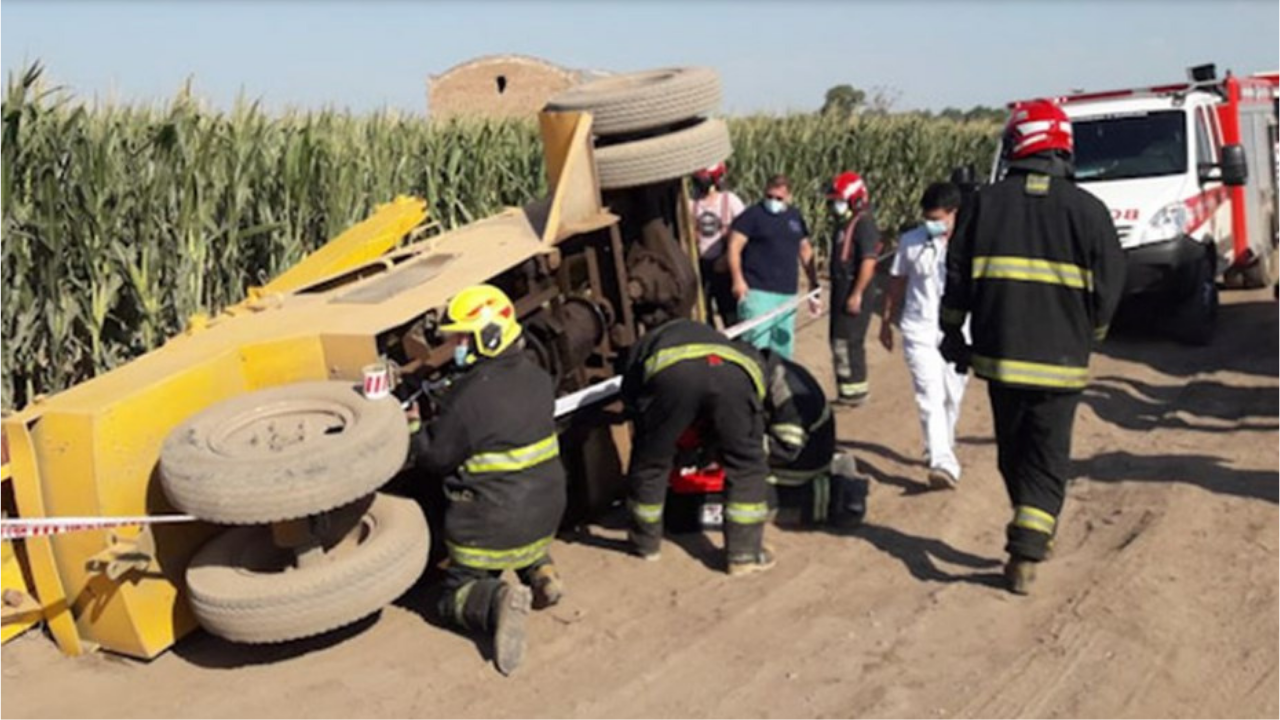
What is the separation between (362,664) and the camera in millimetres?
4902

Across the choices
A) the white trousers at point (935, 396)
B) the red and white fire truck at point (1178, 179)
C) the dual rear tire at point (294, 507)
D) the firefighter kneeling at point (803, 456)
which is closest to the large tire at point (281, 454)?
the dual rear tire at point (294, 507)

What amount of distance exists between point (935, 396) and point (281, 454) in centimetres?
407

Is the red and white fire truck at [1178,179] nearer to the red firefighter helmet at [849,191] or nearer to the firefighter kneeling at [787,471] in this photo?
the red firefighter helmet at [849,191]

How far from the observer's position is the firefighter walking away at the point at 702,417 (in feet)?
18.6

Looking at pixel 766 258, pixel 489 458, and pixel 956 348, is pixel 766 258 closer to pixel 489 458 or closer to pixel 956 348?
pixel 956 348

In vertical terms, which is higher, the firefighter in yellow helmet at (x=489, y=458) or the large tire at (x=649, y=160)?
the large tire at (x=649, y=160)

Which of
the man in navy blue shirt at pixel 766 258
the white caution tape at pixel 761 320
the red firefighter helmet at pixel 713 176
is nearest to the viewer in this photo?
the white caution tape at pixel 761 320

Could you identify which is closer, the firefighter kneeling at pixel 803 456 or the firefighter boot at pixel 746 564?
the firefighter boot at pixel 746 564

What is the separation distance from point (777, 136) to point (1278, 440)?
1085cm

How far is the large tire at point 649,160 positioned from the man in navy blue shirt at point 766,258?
6.59 ft

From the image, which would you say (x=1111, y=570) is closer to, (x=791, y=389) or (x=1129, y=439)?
(x=791, y=389)

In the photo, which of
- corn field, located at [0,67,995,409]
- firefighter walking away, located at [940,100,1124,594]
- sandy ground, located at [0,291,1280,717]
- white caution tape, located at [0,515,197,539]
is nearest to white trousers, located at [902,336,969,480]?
sandy ground, located at [0,291,1280,717]

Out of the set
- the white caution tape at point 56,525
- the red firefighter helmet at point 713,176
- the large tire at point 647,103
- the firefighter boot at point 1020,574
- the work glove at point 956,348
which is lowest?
the firefighter boot at point 1020,574

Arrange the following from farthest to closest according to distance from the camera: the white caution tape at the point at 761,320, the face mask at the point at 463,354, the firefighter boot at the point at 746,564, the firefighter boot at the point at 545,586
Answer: the white caution tape at the point at 761,320
the firefighter boot at the point at 746,564
the firefighter boot at the point at 545,586
the face mask at the point at 463,354
